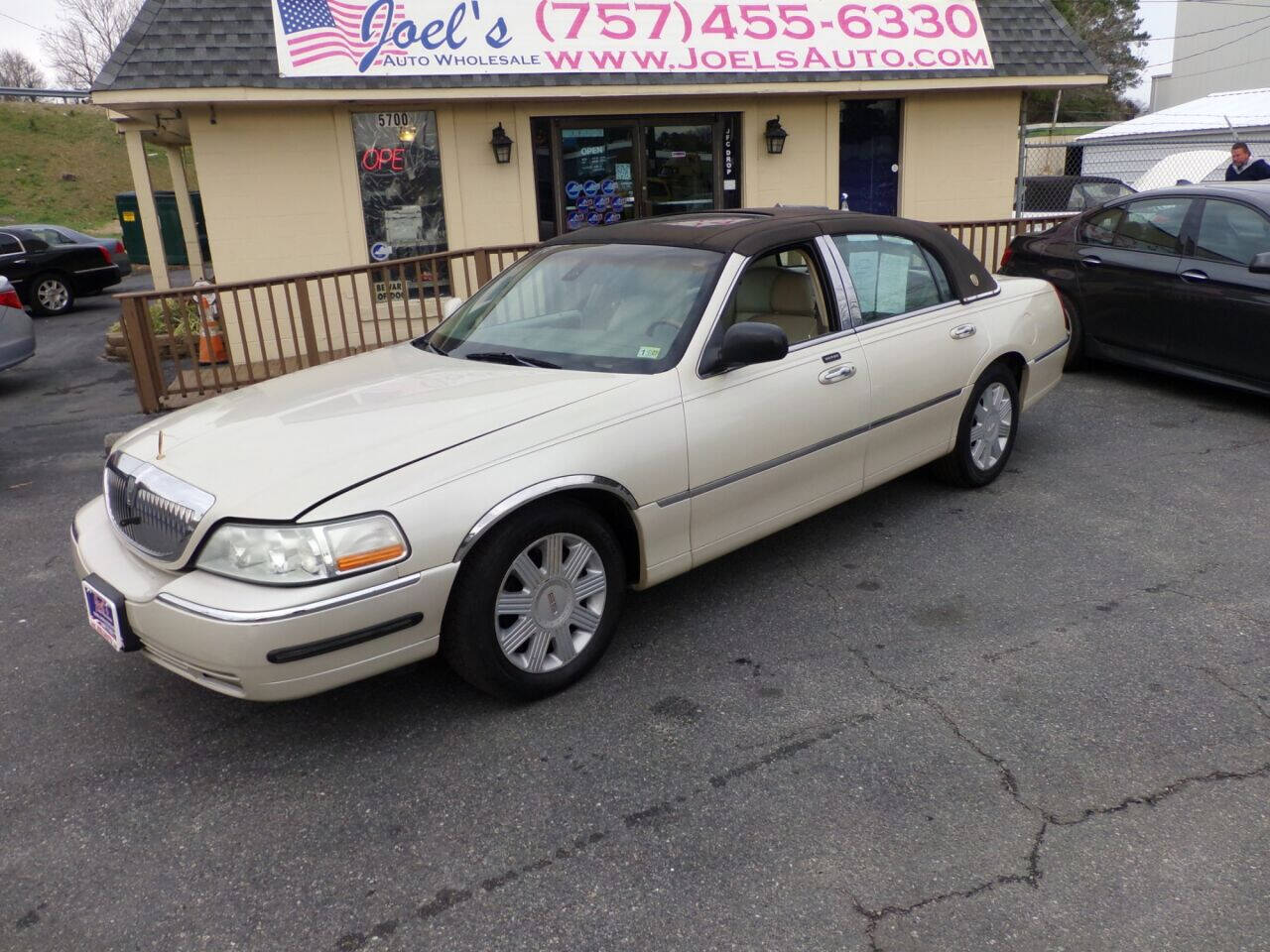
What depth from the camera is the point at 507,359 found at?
13.7 feet

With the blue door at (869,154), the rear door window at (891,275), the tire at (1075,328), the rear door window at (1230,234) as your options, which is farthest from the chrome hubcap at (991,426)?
the blue door at (869,154)

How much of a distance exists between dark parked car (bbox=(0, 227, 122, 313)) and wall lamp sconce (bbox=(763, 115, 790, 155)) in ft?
38.7

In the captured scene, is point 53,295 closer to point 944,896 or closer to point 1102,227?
point 1102,227

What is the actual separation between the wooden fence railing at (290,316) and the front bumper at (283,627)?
335 cm

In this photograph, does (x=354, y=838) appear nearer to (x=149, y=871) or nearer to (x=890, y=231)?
(x=149, y=871)

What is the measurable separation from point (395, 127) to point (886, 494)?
695cm

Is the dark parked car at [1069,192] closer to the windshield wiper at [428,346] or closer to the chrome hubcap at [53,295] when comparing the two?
the windshield wiper at [428,346]

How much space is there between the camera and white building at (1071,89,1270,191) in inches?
768

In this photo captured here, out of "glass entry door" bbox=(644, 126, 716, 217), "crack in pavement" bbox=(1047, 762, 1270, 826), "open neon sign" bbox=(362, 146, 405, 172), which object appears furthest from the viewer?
"glass entry door" bbox=(644, 126, 716, 217)

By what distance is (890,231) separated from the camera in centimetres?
505

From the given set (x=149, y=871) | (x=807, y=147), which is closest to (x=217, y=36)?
(x=807, y=147)

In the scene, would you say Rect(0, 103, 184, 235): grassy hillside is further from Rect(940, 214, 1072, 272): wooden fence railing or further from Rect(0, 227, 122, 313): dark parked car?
Rect(940, 214, 1072, 272): wooden fence railing

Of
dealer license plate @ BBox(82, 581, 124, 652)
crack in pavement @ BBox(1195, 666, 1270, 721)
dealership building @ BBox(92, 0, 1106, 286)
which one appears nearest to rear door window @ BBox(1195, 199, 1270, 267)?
crack in pavement @ BBox(1195, 666, 1270, 721)

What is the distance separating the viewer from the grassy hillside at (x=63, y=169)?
34656 mm
